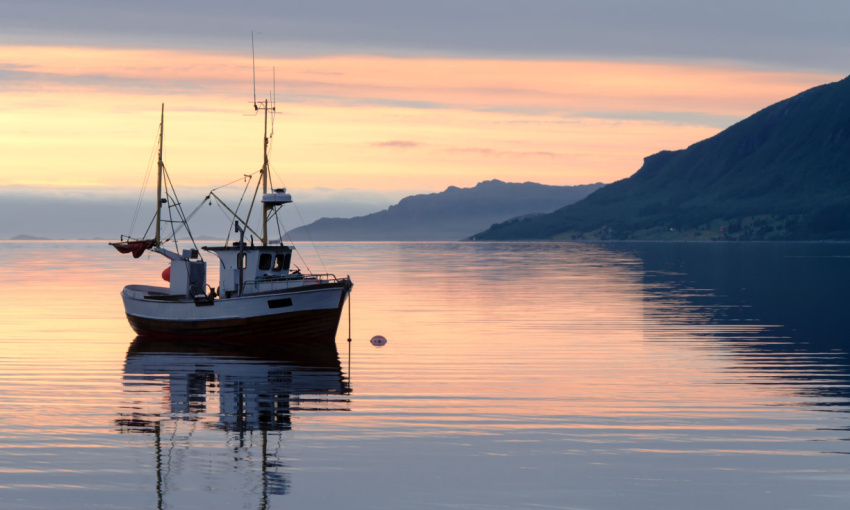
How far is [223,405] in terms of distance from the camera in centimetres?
3528

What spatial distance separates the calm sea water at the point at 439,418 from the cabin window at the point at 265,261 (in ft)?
19.0

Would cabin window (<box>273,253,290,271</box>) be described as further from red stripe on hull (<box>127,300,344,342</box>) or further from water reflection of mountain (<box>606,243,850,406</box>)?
water reflection of mountain (<box>606,243,850,406</box>)

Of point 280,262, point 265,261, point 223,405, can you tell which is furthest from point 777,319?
point 223,405

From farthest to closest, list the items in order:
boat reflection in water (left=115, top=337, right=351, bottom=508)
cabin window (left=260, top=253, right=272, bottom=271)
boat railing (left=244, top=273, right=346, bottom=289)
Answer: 1. cabin window (left=260, top=253, right=272, bottom=271)
2. boat railing (left=244, top=273, right=346, bottom=289)
3. boat reflection in water (left=115, top=337, right=351, bottom=508)

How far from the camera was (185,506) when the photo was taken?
72.5ft

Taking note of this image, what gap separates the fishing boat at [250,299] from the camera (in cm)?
5634

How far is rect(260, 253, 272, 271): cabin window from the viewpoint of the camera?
5822 centimetres

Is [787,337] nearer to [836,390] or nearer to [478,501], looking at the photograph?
[836,390]

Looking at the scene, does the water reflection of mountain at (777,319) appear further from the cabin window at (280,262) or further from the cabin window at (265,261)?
the cabin window at (265,261)

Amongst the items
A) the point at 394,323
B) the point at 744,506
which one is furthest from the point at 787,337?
the point at 744,506

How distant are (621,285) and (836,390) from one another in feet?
258

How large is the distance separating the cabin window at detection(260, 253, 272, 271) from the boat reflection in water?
4.66 m

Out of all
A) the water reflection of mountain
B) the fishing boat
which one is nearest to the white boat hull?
the fishing boat

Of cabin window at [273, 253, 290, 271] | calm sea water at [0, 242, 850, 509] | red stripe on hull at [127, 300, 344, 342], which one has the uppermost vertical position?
cabin window at [273, 253, 290, 271]
